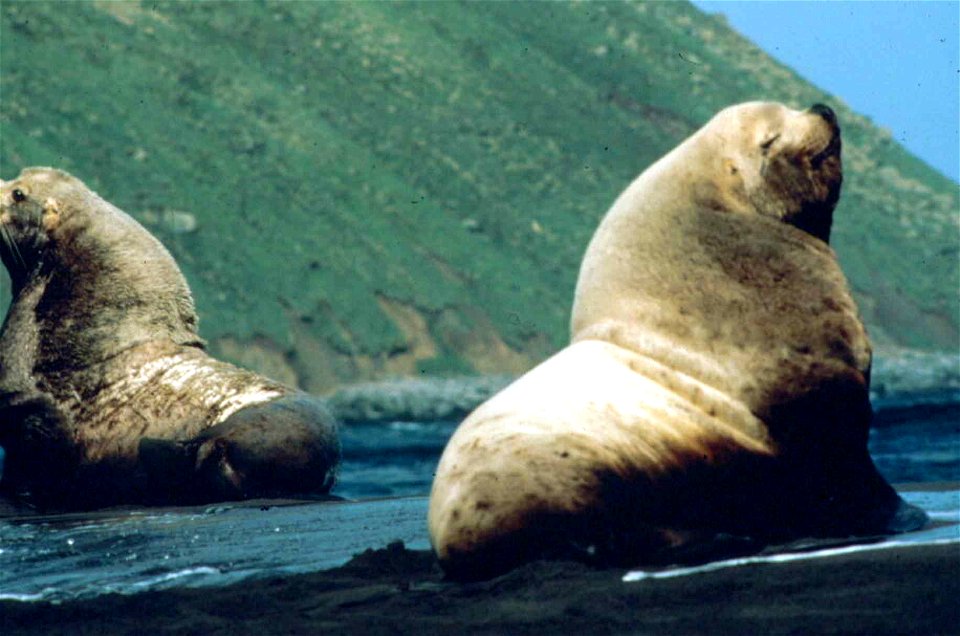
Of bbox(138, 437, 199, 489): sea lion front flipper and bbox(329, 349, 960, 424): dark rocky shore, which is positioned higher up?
bbox(138, 437, 199, 489): sea lion front flipper

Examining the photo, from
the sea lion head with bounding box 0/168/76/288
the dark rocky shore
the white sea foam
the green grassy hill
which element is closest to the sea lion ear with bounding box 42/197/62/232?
the sea lion head with bounding box 0/168/76/288

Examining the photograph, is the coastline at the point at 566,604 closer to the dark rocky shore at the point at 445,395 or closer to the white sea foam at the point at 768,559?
the white sea foam at the point at 768,559

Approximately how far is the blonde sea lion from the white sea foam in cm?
27

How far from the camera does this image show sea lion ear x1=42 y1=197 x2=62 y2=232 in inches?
435

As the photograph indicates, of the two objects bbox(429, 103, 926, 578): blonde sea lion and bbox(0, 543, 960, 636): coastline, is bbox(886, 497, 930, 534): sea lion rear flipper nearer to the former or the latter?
bbox(429, 103, 926, 578): blonde sea lion

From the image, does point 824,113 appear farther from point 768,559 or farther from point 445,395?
point 445,395

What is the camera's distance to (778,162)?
704 cm

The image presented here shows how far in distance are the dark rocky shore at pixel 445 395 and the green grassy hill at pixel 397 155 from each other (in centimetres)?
104

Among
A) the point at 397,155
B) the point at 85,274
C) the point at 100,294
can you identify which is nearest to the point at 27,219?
the point at 85,274

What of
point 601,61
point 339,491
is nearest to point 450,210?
point 601,61

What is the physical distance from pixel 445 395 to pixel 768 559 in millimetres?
38004

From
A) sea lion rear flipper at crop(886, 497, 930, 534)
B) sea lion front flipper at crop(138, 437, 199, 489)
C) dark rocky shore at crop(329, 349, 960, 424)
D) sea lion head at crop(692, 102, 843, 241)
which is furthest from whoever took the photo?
dark rocky shore at crop(329, 349, 960, 424)

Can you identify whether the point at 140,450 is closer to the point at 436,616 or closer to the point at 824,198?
the point at 824,198

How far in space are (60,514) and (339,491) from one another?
38.6 ft
